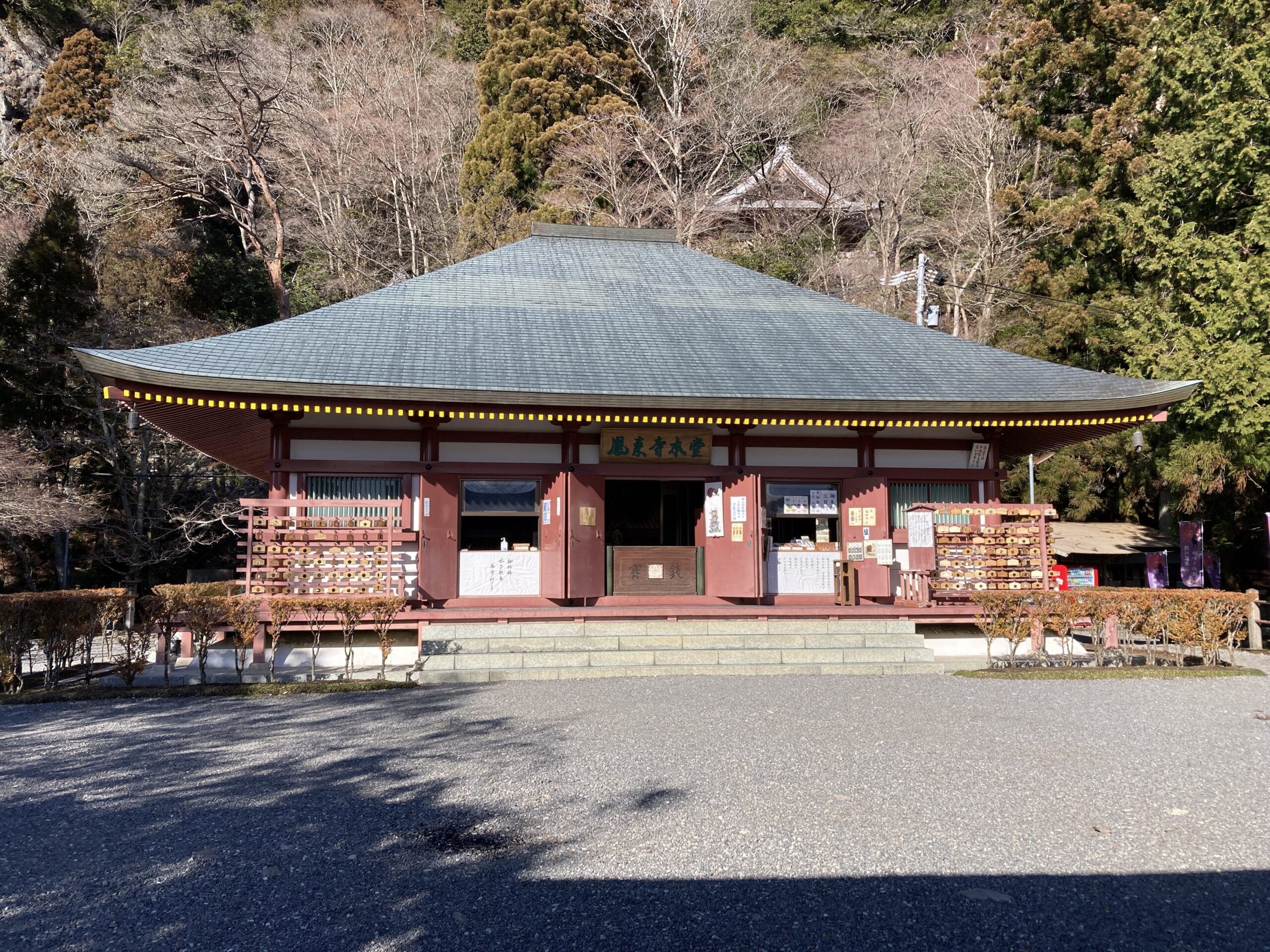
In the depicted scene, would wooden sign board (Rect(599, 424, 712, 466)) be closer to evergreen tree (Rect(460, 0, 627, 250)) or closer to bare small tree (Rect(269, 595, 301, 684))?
bare small tree (Rect(269, 595, 301, 684))

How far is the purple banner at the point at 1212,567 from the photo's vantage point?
20359 mm

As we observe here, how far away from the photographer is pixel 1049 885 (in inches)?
148

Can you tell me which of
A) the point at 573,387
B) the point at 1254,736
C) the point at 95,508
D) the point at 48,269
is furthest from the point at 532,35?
the point at 1254,736

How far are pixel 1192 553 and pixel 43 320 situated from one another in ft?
82.1

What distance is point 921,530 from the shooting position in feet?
37.5

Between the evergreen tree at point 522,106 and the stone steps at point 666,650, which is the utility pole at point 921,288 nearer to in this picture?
the stone steps at point 666,650

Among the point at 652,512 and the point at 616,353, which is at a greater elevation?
the point at 616,353

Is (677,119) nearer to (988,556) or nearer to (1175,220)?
(1175,220)

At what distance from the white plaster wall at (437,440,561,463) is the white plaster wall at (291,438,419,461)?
1.37 feet

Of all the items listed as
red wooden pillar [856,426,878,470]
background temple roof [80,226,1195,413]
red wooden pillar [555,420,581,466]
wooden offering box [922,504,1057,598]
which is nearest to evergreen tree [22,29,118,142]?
background temple roof [80,226,1195,413]

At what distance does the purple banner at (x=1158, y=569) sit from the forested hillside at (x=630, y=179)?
1.50 m

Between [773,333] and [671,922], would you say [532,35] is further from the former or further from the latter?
[671,922]

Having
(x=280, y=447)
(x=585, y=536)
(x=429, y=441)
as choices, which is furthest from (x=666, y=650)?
(x=280, y=447)

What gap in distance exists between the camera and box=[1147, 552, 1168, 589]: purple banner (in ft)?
67.8
